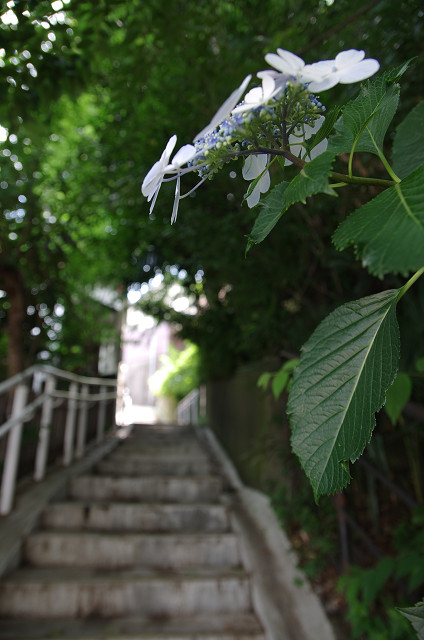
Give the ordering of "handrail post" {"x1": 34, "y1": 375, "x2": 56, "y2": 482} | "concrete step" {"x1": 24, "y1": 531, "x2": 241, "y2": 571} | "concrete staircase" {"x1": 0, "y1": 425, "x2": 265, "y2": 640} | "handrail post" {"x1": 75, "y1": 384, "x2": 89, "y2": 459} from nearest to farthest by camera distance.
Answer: "concrete staircase" {"x1": 0, "y1": 425, "x2": 265, "y2": 640}
"concrete step" {"x1": 24, "y1": 531, "x2": 241, "y2": 571}
"handrail post" {"x1": 34, "y1": 375, "x2": 56, "y2": 482}
"handrail post" {"x1": 75, "y1": 384, "x2": 89, "y2": 459}

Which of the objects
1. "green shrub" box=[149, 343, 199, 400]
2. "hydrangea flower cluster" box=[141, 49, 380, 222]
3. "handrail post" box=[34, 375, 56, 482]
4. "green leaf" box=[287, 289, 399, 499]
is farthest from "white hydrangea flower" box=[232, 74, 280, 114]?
"green shrub" box=[149, 343, 199, 400]

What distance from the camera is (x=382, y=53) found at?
161 centimetres

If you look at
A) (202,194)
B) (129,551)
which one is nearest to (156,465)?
(129,551)

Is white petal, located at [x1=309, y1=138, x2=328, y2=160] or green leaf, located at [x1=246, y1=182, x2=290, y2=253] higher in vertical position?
white petal, located at [x1=309, y1=138, x2=328, y2=160]

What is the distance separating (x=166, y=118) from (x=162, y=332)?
18.0 m

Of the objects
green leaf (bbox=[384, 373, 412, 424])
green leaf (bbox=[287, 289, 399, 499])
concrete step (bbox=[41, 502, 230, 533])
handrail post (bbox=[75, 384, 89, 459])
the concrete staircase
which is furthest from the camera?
handrail post (bbox=[75, 384, 89, 459])

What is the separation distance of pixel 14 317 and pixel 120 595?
7.18 feet

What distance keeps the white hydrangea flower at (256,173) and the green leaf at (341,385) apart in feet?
0.53

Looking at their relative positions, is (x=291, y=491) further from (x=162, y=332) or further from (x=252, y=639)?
(x=162, y=332)

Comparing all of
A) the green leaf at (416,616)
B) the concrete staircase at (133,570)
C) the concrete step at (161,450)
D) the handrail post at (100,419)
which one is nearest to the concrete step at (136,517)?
the concrete staircase at (133,570)

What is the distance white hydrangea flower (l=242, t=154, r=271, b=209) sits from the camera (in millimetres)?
476

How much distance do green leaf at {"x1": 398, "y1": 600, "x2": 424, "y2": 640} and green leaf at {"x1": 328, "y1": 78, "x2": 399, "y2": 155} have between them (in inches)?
19.0

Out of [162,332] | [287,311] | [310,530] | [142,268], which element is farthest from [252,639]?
[162,332]

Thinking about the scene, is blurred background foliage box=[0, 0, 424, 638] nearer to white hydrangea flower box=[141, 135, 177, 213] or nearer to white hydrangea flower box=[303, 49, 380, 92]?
white hydrangea flower box=[303, 49, 380, 92]
